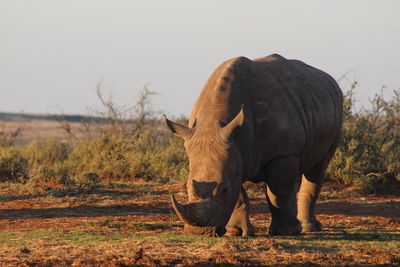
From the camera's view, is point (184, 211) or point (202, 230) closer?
point (184, 211)

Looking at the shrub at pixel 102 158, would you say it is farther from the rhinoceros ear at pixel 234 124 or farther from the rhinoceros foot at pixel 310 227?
the rhinoceros ear at pixel 234 124

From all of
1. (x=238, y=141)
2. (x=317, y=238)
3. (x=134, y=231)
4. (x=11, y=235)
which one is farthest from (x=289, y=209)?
(x=11, y=235)

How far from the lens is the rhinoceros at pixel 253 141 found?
7.43 metres

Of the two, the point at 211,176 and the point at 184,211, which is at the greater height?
the point at 211,176

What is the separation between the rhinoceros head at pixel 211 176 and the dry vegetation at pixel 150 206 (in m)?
0.32

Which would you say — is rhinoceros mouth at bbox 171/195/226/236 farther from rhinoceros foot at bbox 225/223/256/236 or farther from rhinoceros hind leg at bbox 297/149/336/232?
rhinoceros hind leg at bbox 297/149/336/232

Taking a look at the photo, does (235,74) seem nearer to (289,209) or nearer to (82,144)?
(289,209)

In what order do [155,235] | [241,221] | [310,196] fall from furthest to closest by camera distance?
[310,196] < [155,235] < [241,221]

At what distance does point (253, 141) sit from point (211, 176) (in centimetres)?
104

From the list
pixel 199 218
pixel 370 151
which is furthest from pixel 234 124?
pixel 370 151

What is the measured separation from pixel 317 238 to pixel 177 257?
90.6 inches

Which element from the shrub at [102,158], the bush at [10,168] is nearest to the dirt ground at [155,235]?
the bush at [10,168]

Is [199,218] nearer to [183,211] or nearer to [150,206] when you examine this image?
[183,211]

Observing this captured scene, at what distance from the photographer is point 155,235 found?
868 cm
